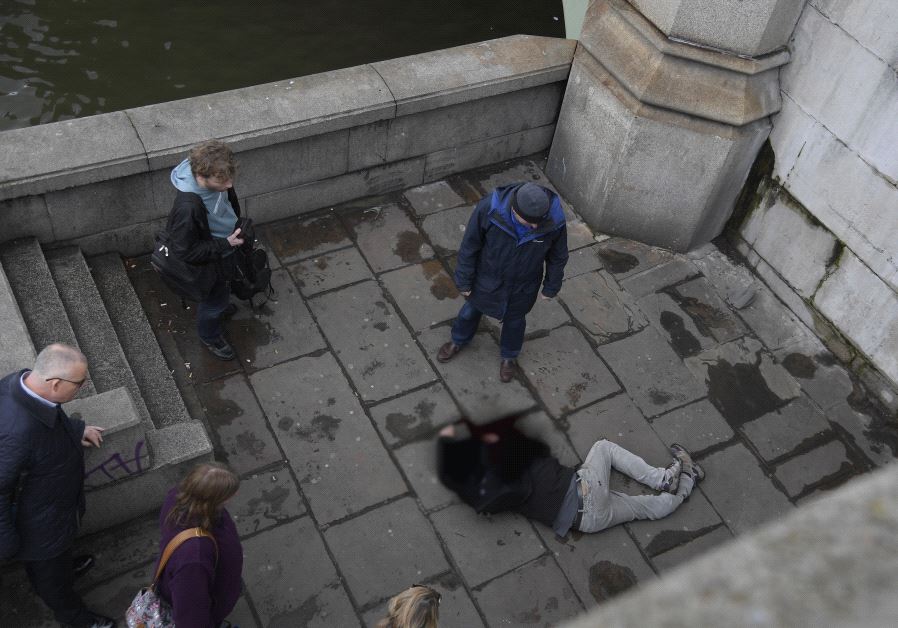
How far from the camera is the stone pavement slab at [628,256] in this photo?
21.7ft

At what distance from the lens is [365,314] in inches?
235

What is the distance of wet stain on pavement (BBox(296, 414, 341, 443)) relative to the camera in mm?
5281

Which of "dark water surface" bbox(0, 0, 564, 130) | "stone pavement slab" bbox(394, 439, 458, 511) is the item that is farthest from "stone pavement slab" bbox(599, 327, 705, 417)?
"dark water surface" bbox(0, 0, 564, 130)

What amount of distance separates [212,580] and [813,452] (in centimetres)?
405

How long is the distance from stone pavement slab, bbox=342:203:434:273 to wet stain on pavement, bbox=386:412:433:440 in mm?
1249

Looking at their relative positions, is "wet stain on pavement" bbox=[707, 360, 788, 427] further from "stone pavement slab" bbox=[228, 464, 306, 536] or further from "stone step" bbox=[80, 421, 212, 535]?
"stone step" bbox=[80, 421, 212, 535]

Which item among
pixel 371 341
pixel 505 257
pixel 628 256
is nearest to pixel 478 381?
pixel 371 341

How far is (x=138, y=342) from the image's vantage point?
545cm

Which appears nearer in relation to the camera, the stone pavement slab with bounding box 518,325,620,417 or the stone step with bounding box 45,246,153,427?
the stone step with bounding box 45,246,153,427

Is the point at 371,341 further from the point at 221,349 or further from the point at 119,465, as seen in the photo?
the point at 119,465

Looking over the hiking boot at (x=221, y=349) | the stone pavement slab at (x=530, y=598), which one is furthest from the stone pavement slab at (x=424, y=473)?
the hiking boot at (x=221, y=349)

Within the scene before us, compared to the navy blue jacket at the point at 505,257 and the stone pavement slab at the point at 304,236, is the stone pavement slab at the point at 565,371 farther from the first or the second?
the stone pavement slab at the point at 304,236

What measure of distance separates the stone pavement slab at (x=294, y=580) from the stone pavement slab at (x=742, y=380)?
2.83 meters

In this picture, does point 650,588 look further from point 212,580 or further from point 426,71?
point 426,71
